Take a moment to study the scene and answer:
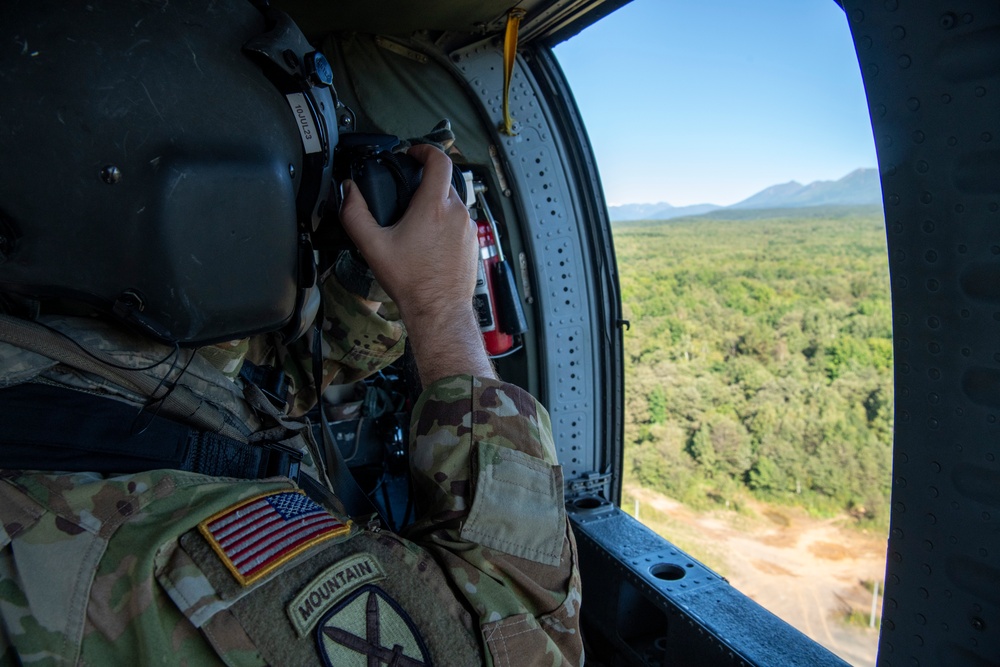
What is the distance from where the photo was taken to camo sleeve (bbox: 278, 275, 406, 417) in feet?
5.09

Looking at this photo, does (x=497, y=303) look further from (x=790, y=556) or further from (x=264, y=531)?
(x=790, y=556)

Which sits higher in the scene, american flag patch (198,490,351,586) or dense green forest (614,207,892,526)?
american flag patch (198,490,351,586)

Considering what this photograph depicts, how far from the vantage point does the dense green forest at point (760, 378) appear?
899 inches

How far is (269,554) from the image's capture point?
76cm

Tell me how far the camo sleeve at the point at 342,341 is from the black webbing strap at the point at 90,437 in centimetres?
65

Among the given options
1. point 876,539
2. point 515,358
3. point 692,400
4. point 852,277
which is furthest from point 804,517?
point 515,358

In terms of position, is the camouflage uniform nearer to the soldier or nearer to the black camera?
the soldier

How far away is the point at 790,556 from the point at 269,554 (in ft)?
73.6

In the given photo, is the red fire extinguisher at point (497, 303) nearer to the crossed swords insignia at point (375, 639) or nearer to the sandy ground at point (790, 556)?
the crossed swords insignia at point (375, 639)

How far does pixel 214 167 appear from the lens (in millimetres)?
841

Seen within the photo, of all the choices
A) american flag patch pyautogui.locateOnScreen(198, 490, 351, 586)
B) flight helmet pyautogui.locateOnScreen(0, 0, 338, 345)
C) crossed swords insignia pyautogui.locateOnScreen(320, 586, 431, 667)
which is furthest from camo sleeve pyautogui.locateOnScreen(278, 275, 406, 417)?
crossed swords insignia pyautogui.locateOnScreen(320, 586, 431, 667)

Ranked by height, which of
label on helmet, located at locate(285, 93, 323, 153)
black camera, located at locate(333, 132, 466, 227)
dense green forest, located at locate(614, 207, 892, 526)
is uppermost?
label on helmet, located at locate(285, 93, 323, 153)

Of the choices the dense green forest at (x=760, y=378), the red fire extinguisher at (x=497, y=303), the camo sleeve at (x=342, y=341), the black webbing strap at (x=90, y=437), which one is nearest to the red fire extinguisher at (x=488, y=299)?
the red fire extinguisher at (x=497, y=303)

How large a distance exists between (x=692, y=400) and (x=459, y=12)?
992 inches
